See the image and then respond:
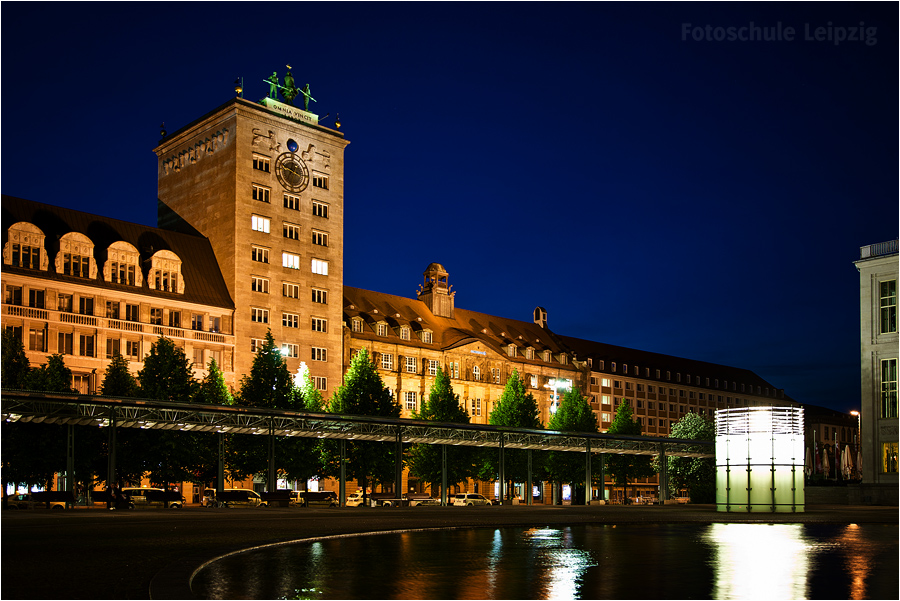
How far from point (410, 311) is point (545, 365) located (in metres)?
24.1

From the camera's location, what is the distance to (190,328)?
8669 centimetres

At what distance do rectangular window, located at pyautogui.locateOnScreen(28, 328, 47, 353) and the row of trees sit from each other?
5.33 meters

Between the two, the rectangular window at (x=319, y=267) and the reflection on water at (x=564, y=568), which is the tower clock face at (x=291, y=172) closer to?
the rectangular window at (x=319, y=267)

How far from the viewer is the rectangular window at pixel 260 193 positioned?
94.9 meters

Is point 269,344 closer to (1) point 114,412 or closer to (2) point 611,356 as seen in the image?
(1) point 114,412

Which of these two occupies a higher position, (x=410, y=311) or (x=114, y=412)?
(x=410, y=311)

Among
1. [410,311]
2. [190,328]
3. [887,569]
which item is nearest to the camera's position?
[887,569]

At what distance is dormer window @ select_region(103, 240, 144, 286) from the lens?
273 feet

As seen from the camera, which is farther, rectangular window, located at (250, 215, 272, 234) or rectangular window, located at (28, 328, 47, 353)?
rectangular window, located at (250, 215, 272, 234)

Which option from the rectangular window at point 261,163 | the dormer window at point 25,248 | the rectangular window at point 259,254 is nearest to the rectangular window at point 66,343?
the dormer window at point 25,248

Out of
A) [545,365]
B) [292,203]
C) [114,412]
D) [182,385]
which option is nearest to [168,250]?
[292,203]

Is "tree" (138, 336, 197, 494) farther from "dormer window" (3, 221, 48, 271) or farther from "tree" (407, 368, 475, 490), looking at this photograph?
"tree" (407, 368, 475, 490)

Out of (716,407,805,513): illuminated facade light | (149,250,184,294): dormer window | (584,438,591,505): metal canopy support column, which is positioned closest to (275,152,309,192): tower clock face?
(149,250,184,294): dormer window

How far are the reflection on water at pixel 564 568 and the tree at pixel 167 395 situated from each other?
39979mm
